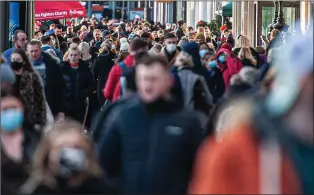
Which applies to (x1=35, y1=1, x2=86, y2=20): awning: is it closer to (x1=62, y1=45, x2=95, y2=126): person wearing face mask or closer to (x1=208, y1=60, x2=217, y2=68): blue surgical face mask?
(x1=62, y1=45, x2=95, y2=126): person wearing face mask

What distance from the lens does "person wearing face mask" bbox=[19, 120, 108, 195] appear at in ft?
15.8

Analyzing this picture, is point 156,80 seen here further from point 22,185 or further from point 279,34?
point 279,34

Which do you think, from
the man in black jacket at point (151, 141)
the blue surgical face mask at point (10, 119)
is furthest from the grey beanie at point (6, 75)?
the man in black jacket at point (151, 141)

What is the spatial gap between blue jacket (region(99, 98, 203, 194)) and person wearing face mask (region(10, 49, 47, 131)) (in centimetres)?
425

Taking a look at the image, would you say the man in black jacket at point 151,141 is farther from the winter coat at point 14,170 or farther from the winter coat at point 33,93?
the winter coat at point 33,93

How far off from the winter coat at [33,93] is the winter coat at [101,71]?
4.05 metres

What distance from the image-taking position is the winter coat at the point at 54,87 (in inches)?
462

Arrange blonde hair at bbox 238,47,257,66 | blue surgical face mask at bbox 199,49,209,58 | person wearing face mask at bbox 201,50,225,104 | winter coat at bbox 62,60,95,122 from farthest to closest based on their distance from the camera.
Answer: blonde hair at bbox 238,47,257,66
blue surgical face mask at bbox 199,49,209,58
winter coat at bbox 62,60,95,122
person wearing face mask at bbox 201,50,225,104

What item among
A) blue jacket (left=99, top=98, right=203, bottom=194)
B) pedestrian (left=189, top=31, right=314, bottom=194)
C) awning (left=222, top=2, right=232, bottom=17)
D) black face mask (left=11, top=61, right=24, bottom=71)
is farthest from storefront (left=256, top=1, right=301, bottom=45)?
pedestrian (left=189, top=31, right=314, bottom=194)

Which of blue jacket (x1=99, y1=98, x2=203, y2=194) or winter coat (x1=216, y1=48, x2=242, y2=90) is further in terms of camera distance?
winter coat (x1=216, y1=48, x2=242, y2=90)

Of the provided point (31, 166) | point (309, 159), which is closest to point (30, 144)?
point (31, 166)

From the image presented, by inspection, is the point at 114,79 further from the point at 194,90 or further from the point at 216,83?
the point at 216,83

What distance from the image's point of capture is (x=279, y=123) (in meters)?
2.98

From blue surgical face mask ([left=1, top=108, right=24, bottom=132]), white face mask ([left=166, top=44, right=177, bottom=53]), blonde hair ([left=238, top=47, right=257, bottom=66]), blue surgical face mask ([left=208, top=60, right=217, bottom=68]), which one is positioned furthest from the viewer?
blonde hair ([left=238, top=47, right=257, bottom=66])
